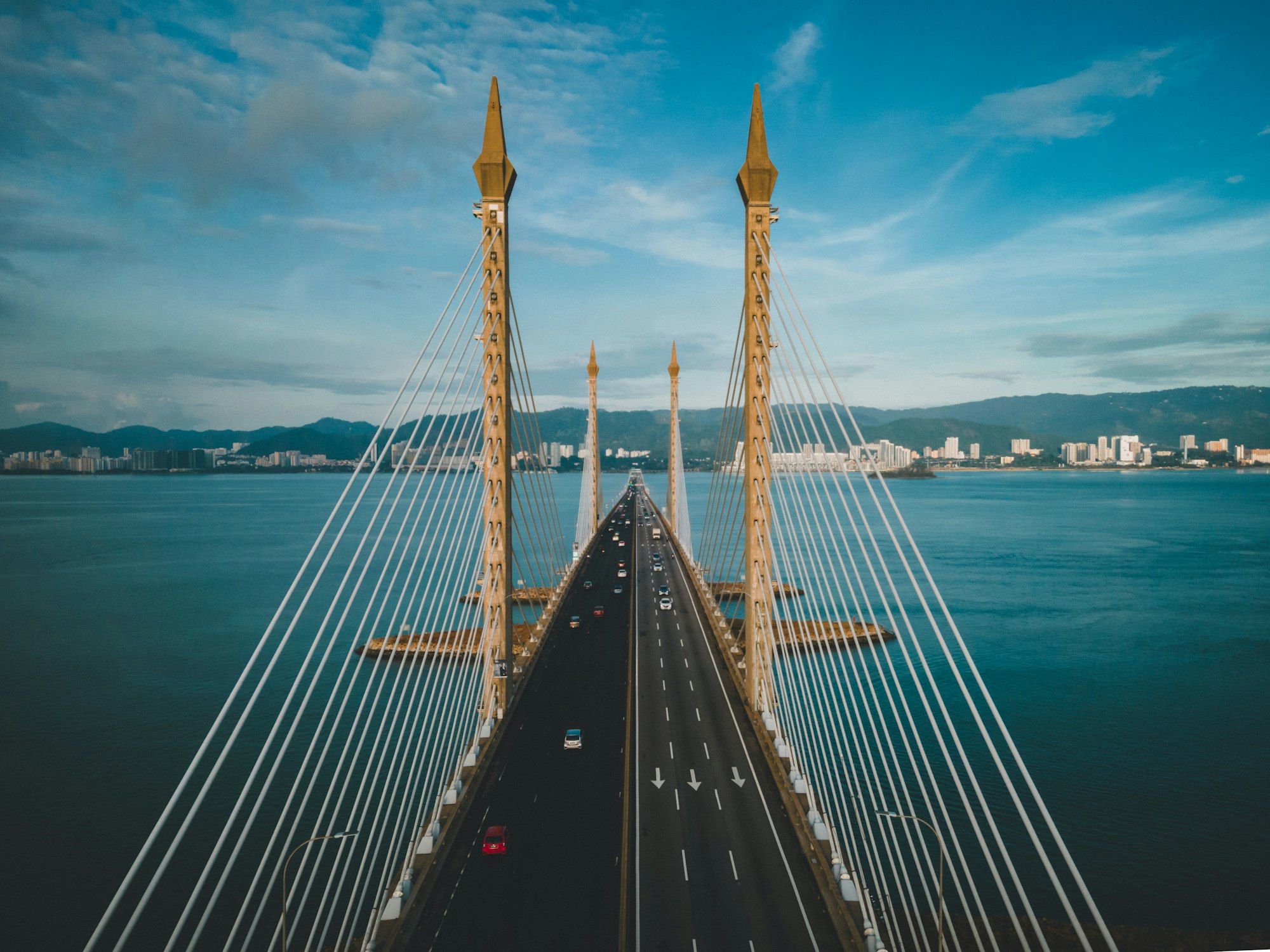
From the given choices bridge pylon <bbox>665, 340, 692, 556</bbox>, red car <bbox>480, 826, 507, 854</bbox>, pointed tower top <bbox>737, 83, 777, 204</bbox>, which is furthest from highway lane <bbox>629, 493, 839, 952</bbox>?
bridge pylon <bbox>665, 340, 692, 556</bbox>

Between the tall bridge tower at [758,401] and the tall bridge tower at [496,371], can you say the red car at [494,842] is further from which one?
the tall bridge tower at [758,401]

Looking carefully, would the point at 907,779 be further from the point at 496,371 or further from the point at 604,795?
the point at 496,371

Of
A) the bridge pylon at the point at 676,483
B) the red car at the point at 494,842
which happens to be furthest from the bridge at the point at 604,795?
the bridge pylon at the point at 676,483

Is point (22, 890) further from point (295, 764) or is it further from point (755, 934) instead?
point (755, 934)

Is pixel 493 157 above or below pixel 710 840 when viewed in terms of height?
above

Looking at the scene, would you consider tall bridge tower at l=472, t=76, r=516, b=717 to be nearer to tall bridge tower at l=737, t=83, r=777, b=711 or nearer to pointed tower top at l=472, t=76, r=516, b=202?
pointed tower top at l=472, t=76, r=516, b=202

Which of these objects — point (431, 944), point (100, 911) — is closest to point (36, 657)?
point (100, 911)

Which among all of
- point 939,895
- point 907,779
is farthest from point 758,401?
point 907,779
